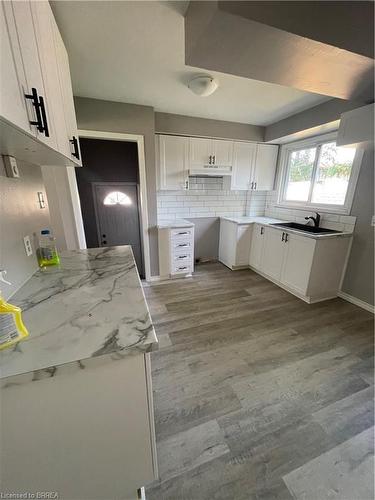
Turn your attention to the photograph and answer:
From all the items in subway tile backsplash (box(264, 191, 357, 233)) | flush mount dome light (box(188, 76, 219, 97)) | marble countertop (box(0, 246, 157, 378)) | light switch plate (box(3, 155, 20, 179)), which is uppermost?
flush mount dome light (box(188, 76, 219, 97))

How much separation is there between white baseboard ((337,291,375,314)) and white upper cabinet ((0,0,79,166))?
3468 millimetres

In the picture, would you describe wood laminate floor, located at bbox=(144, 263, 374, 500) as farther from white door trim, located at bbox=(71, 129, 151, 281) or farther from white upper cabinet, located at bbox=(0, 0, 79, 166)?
white upper cabinet, located at bbox=(0, 0, 79, 166)

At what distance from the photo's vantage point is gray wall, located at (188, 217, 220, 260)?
12.2 ft

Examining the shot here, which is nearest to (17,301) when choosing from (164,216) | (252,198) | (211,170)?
(164,216)

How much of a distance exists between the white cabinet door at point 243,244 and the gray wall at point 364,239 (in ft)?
4.62

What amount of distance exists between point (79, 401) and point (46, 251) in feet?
3.53

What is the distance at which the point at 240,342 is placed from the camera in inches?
75.1

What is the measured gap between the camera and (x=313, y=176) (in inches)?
118

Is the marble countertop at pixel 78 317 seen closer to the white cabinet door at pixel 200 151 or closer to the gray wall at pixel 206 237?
the white cabinet door at pixel 200 151

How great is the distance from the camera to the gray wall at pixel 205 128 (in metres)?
2.84

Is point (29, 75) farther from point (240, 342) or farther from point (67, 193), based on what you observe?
point (240, 342)

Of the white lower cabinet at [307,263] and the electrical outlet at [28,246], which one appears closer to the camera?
the electrical outlet at [28,246]

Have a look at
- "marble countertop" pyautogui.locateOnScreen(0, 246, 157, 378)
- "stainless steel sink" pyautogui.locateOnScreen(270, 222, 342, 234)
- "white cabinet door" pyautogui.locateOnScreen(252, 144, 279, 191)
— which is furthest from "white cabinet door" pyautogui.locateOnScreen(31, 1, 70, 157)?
"white cabinet door" pyautogui.locateOnScreen(252, 144, 279, 191)

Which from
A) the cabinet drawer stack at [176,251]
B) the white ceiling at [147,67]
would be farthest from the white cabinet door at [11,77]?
the cabinet drawer stack at [176,251]
